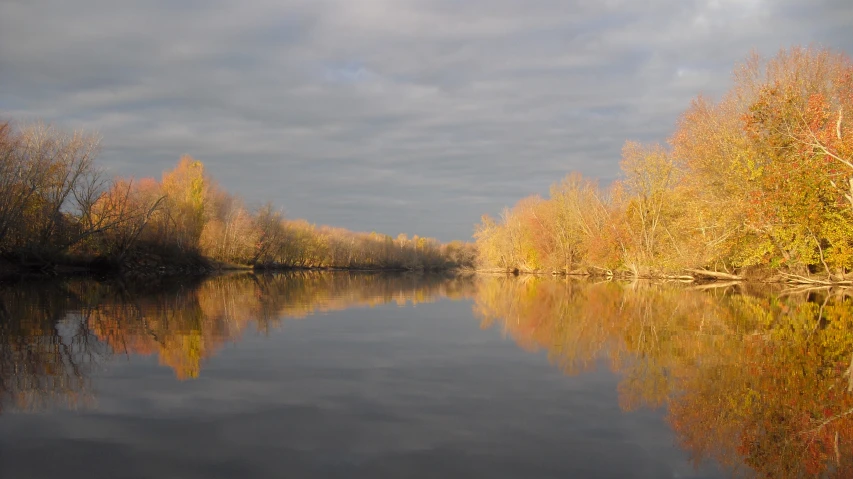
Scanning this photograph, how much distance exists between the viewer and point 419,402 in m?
6.14

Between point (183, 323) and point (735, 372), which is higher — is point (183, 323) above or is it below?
A: above

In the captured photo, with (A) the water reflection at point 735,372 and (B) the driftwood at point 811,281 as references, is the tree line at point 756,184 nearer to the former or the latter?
(B) the driftwood at point 811,281

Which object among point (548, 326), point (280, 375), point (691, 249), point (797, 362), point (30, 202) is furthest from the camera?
point (691, 249)

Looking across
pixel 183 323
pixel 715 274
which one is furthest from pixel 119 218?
pixel 715 274

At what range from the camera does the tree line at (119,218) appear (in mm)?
32125

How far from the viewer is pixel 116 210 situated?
40844 millimetres

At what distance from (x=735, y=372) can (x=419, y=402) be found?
4.16 metres

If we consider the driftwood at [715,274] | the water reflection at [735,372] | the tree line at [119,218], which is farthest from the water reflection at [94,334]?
the driftwood at [715,274]

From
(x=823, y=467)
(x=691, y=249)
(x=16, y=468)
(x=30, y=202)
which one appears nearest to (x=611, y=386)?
(x=823, y=467)

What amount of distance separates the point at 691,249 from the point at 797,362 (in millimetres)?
29981

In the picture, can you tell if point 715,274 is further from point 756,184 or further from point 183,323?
point 183,323

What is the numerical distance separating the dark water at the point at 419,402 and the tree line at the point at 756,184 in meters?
13.9

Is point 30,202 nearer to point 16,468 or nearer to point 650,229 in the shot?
point 16,468

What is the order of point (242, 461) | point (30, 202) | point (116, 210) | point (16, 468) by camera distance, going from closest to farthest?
1. point (16, 468)
2. point (242, 461)
3. point (30, 202)
4. point (116, 210)
